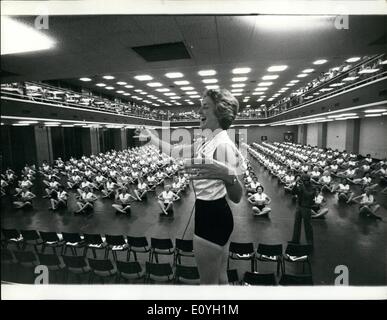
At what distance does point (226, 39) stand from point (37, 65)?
3.38m

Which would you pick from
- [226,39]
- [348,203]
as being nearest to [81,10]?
[226,39]

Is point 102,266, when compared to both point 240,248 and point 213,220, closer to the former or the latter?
point 240,248

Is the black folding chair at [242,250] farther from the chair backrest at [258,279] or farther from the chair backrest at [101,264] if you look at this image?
the chair backrest at [101,264]

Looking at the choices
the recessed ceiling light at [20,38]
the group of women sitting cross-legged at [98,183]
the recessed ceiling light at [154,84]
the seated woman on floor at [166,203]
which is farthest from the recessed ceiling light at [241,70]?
the recessed ceiling light at [20,38]

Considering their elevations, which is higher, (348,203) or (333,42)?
(333,42)

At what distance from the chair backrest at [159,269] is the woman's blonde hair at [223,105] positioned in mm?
3574

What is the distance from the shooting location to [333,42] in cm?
379

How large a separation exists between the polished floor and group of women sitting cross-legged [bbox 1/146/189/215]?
525mm

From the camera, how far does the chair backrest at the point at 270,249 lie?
5062 mm

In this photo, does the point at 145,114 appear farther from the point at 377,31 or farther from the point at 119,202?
the point at 377,31
